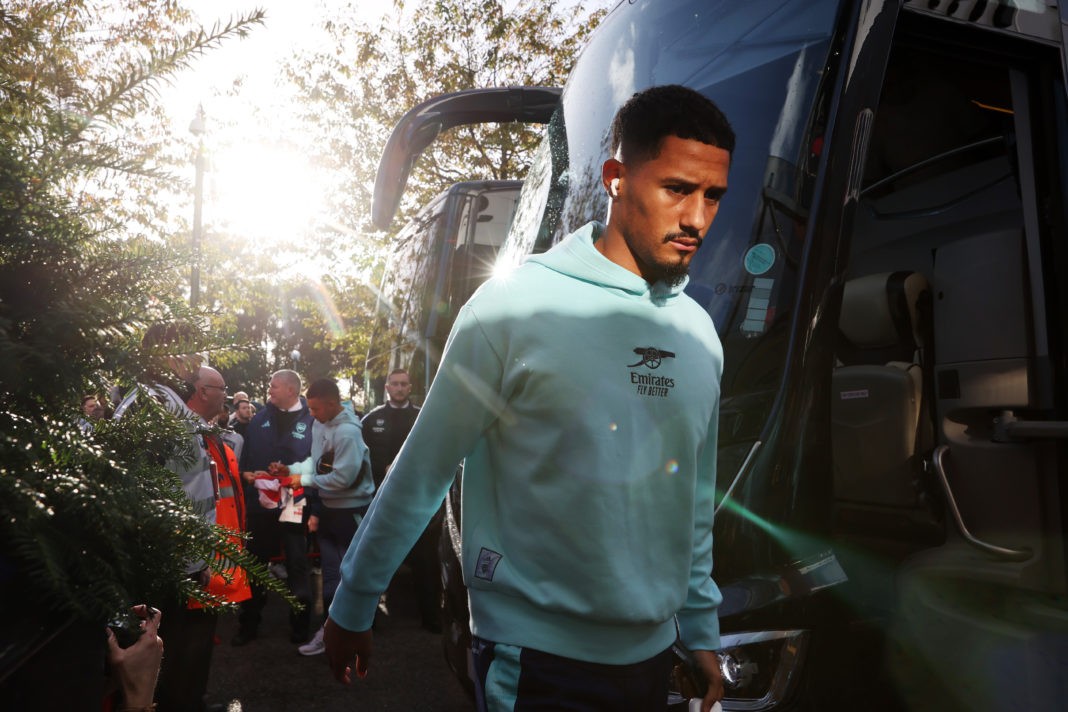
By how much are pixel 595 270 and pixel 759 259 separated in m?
1.17

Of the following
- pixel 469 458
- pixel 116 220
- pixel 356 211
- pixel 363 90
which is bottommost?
pixel 469 458

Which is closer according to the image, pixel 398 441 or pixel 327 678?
pixel 327 678

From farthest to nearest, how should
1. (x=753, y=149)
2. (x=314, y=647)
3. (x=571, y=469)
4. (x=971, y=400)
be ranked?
(x=314, y=647), (x=971, y=400), (x=753, y=149), (x=571, y=469)

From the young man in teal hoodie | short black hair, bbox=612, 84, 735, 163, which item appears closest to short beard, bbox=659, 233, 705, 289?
short black hair, bbox=612, 84, 735, 163

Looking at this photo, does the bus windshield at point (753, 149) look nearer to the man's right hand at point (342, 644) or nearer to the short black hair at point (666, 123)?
the short black hair at point (666, 123)

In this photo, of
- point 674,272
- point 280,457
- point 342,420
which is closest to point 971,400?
point 674,272

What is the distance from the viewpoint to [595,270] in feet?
6.35

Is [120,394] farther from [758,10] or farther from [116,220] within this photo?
[758,10]

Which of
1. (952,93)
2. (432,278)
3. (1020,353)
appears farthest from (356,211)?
(1020,353)

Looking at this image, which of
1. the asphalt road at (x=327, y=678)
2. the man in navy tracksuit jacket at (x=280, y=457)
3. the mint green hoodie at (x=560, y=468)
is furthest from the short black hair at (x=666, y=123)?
the man in navy tracksuit jacket at (x=280, y=457)

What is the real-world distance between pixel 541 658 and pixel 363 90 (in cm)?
1496

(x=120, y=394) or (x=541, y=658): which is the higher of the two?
(x=120, y=394)

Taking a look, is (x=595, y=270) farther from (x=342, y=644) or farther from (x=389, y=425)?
(x=389, y=425)

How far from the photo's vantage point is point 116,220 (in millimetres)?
1563
